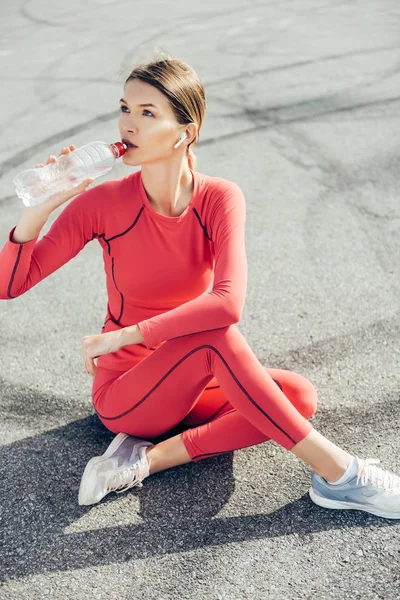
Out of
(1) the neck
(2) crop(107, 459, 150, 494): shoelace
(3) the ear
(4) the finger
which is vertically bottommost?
(2) crop(107, 459, 150, 494): shoelace

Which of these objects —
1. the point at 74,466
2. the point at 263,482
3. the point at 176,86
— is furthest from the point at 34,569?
the point at 176,86

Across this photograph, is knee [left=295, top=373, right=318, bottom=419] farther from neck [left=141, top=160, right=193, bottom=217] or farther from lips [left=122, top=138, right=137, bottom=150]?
lips [left=122, top=138, right=137, bottom=150]

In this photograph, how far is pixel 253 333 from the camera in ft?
14.9

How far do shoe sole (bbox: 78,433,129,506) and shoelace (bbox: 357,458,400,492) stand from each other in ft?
3.63

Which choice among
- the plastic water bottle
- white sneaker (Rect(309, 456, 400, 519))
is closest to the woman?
white sneaker (Rect(309, 456, 400, 519))

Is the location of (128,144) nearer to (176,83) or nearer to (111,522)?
(176,83)

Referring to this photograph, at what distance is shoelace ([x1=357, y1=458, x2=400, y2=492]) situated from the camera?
320 centimetres

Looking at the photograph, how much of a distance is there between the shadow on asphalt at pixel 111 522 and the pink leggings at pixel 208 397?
0.18m

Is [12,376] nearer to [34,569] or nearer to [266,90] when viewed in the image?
[34,569]

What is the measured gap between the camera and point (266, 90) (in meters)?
7.98

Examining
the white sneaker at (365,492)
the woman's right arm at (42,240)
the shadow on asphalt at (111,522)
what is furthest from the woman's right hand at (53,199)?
the white sneaker at (365,492)

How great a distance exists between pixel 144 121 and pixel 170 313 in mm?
855

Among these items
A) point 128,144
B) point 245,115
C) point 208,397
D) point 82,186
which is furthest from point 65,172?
point 245,115

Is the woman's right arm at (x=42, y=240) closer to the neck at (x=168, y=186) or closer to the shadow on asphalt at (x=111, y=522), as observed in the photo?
the neck at (x=168, y=186)
